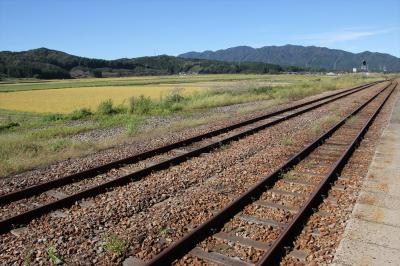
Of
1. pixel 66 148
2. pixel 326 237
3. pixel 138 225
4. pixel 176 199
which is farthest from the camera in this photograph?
pixel 66 148

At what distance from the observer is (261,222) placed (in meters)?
6.61

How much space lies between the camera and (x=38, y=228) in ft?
20.9

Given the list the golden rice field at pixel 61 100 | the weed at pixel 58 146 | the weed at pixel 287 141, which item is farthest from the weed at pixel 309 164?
the golden rice field at pixel 61 100

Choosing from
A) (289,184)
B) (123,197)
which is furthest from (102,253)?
(289,184)

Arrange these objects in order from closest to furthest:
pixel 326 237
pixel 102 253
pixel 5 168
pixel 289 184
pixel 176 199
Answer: pixel 102 253 → pixel 326 237 → pixel 176 199 → pixel 289 184 → pixel 5 168

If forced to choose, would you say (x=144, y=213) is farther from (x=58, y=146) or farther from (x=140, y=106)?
(x=140, y=106)

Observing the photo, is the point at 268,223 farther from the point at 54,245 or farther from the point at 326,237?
the point at 54,245

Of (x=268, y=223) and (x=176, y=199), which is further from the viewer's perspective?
(x=176, y=199)

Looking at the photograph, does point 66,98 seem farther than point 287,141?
Yes

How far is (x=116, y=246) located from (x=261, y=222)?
2.42 metres

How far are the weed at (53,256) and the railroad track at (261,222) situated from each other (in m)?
1.26

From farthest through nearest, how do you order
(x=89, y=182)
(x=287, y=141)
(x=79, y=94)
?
(x=79, y=94), (x=287, y=141), (x=89, y=182)

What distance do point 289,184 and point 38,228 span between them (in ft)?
17.0

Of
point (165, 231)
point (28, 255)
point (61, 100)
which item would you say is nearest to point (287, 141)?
point (165, 231)
